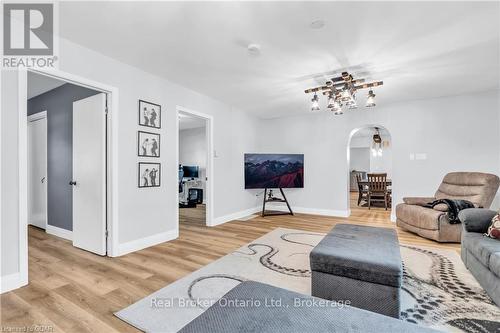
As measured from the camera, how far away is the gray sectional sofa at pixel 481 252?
1.90 metres

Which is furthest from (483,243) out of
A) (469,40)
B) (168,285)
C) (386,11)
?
(168,285)

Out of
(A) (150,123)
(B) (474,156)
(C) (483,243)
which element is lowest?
(C) (483,243)

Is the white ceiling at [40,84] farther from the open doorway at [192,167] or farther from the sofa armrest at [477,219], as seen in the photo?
the sofa armrest at [477,219]

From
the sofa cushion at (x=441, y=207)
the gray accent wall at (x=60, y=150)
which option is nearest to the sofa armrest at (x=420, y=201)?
the sofa cushion at (x=441, y=207)

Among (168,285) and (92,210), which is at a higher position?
(92,210)

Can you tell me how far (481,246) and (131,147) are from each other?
3.89 m

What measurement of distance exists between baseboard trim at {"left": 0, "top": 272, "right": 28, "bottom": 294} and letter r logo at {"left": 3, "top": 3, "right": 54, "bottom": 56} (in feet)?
6.60

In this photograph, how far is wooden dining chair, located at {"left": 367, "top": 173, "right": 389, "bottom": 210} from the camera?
6.20 meters

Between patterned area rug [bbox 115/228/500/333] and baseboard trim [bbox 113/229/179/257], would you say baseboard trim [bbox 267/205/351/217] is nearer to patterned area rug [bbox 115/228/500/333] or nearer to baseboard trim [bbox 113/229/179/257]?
patterned area rug [bbox 115/228/500/333]

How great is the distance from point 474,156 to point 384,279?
13.8ft

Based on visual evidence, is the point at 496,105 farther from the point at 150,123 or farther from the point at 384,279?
the point at 150,123

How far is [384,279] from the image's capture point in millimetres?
1625

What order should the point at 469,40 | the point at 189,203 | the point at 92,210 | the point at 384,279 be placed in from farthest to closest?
the point at 189,203
the point at 92,210
the point at 469,40
the point at 384,279

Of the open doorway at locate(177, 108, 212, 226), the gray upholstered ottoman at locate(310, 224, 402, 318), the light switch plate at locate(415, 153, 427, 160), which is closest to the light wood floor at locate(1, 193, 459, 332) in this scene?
the gray upholstered ottoman at locate(310, 224, 402, 318)
